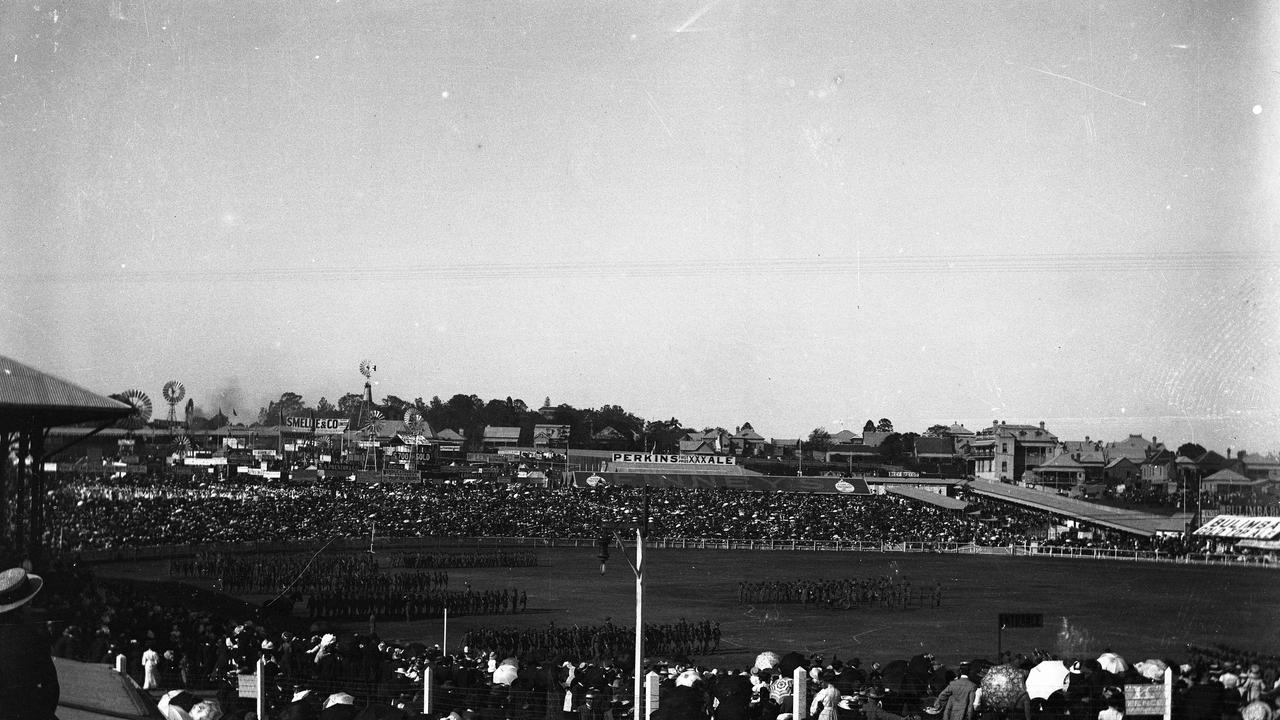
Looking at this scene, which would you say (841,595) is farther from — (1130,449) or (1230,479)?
(1130,449)

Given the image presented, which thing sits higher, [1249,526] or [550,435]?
[1249,526]

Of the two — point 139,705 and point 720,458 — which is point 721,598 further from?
point 720,458

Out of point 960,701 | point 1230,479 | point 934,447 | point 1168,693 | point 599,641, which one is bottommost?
point 599,641

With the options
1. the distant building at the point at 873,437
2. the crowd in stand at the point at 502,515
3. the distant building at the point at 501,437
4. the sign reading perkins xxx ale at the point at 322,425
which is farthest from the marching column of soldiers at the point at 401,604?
the distant building at the point at 873,437

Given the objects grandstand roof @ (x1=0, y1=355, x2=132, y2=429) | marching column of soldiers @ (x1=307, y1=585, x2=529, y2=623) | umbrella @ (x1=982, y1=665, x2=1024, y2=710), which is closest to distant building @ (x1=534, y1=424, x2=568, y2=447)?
marching column of soldiers @ (x1=307, y1=585, x2=529, y2=623)

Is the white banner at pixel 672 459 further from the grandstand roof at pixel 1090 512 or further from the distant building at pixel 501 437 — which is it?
the distant building at pixel 501 437

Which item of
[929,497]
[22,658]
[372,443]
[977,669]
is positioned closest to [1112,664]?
[977,669]

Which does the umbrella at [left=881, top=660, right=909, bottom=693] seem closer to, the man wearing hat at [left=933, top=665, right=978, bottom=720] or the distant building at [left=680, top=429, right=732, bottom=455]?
the man wearing hat at [left=933, top=665, right=978, bottom=720]
